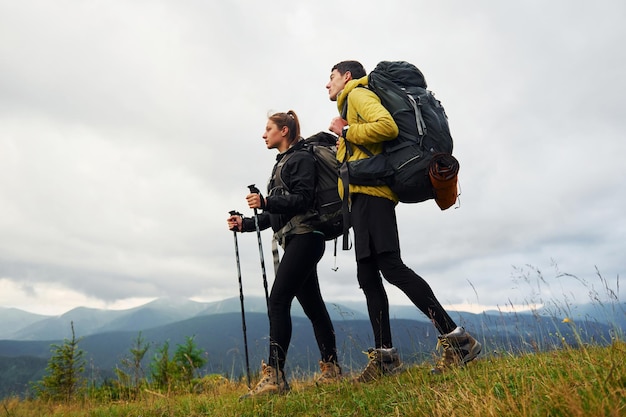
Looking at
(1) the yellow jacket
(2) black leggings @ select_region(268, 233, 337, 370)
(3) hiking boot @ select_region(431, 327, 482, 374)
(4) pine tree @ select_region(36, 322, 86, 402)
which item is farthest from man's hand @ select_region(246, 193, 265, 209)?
(4) pine tree @ select_region(36, 322, 86, 402)

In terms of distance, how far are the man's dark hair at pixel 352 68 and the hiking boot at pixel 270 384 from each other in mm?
3099

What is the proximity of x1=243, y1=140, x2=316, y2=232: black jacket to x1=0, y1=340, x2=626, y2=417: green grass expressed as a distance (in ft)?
5.65

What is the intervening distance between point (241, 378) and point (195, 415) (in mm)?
3611

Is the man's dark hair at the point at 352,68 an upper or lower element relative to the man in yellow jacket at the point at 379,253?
upper

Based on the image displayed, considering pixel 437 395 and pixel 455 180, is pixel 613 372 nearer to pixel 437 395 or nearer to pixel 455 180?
pixel 437 395

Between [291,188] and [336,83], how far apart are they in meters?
Result: 1.20

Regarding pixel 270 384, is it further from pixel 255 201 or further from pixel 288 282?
pixel 255 201

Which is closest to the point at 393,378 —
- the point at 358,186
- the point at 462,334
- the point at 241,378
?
the point at 462,334

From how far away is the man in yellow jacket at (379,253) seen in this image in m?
3.73

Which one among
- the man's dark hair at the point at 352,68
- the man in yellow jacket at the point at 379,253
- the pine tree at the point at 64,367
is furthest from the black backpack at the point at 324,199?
the pine tree at the point at 64,367

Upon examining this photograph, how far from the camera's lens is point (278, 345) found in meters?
4.37

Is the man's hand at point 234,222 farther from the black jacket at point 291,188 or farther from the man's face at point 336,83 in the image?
the man's face at point 336,83

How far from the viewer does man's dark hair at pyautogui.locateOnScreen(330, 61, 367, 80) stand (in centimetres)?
471

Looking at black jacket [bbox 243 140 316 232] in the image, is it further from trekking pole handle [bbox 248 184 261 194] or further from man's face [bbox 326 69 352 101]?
man's face [bbox 326 69 352 101]
